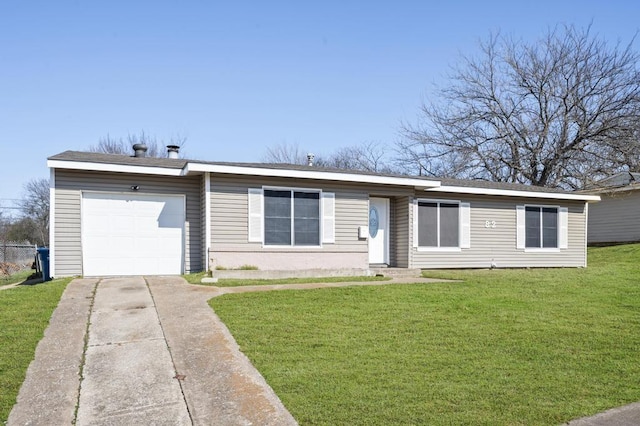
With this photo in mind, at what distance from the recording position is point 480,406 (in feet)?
13.9

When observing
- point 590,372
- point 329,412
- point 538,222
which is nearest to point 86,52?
point 329,412

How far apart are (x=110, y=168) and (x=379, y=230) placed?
7427 mm

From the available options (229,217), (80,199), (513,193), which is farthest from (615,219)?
(80,199)

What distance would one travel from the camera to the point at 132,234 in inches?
468

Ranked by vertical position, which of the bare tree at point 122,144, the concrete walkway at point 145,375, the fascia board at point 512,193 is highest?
the bare tree at point 122,144

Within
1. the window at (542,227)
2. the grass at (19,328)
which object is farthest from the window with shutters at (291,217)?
the window at (542,227)

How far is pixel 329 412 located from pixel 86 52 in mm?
12519

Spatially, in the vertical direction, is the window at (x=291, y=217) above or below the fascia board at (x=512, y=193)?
below

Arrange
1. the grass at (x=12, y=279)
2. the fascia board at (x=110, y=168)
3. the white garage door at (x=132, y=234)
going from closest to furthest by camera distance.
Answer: the fascia board at (x=110, y=168), the white garage door at (x=132, y=234), the grass at (x=12, y=279)

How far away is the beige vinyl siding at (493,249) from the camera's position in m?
14.9

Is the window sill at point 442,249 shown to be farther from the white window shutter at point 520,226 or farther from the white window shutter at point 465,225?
the white window shutter at point 520,226

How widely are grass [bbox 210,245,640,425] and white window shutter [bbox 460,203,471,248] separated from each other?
526 cm

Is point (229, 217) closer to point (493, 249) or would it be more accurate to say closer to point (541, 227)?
point (493, 249)

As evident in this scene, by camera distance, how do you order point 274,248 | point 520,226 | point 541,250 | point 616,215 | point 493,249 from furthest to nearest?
point 616,215
point 541,250
point 520,226
point 493,249
point 274,248
